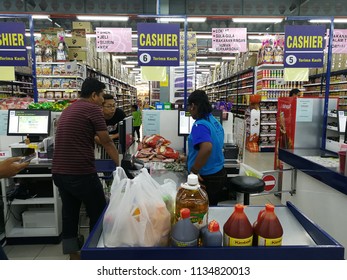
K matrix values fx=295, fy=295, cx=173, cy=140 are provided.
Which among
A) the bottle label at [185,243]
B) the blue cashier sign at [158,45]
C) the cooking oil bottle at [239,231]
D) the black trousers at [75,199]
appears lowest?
the black trousers at [75,199]

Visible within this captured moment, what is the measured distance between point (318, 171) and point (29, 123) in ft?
11.4

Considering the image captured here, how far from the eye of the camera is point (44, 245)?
3.59 metres

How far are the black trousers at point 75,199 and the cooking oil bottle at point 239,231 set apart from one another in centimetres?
185

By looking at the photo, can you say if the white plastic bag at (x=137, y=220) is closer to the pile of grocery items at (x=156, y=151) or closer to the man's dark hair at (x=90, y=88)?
the man's dark hair at (x=90, y=88)

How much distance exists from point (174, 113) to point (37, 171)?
6.69ft

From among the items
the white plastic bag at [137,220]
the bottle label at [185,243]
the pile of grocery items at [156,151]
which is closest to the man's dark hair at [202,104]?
the pile of grocery items at [156,151]

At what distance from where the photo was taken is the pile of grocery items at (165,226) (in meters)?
1.15

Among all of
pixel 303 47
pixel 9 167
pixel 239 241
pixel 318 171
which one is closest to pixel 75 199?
pixel 9 167

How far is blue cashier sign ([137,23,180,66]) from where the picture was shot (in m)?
4.20

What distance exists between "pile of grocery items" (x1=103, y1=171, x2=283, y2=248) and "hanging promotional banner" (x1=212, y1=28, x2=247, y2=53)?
26.7ft

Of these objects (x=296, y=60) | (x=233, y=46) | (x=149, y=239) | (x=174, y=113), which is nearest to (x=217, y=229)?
(x=149, y=239)

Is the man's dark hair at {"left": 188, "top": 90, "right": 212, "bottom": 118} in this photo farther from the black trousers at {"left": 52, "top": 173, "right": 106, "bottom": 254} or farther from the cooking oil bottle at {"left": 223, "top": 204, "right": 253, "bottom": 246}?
the cooking oil bottle at {"left": 223, "top": 204, "right": 253, "bottom": 246}

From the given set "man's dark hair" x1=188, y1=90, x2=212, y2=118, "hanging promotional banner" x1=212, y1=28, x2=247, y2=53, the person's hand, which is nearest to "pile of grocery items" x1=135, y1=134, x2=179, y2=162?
"man's dark hair" x1=188, y1=90, x2=212, y2=118
